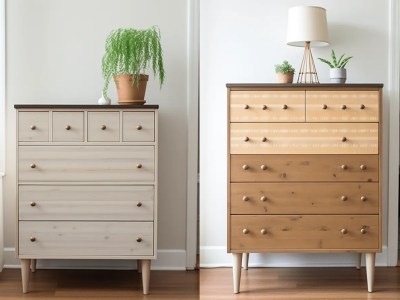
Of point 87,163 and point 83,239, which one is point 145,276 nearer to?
point 83,239

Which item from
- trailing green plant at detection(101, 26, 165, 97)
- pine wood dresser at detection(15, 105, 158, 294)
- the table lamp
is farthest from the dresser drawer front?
the table lamp

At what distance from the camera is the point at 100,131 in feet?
9.86

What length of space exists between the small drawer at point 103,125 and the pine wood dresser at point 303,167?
0.60m

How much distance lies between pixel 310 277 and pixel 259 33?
1.50 m

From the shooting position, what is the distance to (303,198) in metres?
3.02

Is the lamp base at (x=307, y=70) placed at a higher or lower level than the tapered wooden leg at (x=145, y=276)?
higher

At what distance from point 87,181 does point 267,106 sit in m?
1.02

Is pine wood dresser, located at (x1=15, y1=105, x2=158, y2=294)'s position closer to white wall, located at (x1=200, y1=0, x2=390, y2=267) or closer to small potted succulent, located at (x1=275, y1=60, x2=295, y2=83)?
white wall, located at (x1=200, y1=0, x2=390, y2=267)

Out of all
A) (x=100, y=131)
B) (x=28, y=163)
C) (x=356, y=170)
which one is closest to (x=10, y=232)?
(x=28, y=163)

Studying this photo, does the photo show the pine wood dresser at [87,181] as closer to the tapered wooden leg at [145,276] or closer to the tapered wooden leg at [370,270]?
the tapered wooden leg at [145,276]

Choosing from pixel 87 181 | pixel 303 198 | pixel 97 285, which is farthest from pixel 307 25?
pixel 97 285

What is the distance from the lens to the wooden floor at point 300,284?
3.06 metres

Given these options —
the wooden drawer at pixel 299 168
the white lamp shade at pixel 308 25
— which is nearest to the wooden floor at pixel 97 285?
the wooden drawer at pixel 299 168

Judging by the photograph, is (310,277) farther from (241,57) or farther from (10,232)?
(10,232)
